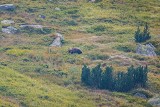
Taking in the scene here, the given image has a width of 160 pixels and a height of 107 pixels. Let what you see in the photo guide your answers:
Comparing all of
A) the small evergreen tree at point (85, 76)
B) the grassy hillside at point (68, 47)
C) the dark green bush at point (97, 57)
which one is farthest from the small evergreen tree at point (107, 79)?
the dark green bush at point (97, 57)

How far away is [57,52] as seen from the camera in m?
70.1

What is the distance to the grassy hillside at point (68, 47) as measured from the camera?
5100cm

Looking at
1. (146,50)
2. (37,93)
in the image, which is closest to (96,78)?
(37,93)

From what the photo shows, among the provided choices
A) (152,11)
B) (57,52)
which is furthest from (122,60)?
(152,11)

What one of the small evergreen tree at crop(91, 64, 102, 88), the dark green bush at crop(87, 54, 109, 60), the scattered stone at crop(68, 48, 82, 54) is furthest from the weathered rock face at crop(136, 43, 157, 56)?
the small evergreen tree at crop(91, 64, 102, 88)

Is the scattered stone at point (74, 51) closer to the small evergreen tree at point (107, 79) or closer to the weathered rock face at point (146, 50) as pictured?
the weathered rock face at point (146, 50)

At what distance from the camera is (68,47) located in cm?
7312

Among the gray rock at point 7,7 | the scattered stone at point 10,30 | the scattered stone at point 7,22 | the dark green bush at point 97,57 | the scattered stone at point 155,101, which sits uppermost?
the gray rock at point 7,7

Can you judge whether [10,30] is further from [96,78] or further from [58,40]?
[96,78]

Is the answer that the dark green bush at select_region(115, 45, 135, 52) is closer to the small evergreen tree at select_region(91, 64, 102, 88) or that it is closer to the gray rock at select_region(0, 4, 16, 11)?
the small evergreen tree at select_region(91, 64, 102, 88)

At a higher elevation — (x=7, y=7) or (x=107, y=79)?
(x=7, y=7)

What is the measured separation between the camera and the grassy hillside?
51000 millimetres

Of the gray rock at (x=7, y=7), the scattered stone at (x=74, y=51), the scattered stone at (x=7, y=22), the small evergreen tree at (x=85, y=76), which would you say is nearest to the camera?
the small evergreen tree at (x=85, y=76)

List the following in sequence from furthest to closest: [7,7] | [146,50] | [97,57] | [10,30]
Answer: [7,7] < [10,30] < [146,50] < [97,57]
